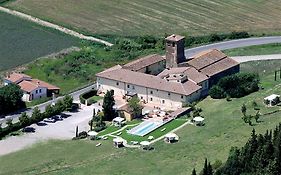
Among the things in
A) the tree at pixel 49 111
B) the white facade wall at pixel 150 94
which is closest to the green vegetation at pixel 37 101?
the tree at pixel 49 111

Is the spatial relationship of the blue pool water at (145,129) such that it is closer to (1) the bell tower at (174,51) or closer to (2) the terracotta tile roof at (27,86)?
(1) the bell tower at (174,51)

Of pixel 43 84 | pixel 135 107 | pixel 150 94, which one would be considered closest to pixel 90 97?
pixel 43 84

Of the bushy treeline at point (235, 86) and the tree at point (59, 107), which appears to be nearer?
the tree at point (59, 107)

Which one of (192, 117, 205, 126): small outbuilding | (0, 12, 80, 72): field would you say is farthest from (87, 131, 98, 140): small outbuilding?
(0, 12, 80, 72): field

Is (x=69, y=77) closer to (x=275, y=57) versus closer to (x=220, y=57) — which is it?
(x=220, y=57)

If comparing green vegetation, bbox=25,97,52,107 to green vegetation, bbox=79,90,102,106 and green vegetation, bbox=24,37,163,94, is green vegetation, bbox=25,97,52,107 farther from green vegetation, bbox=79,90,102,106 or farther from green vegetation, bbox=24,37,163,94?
green vegetation, bbox=79,90,102,106

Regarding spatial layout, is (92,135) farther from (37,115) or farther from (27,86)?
(27,86)
